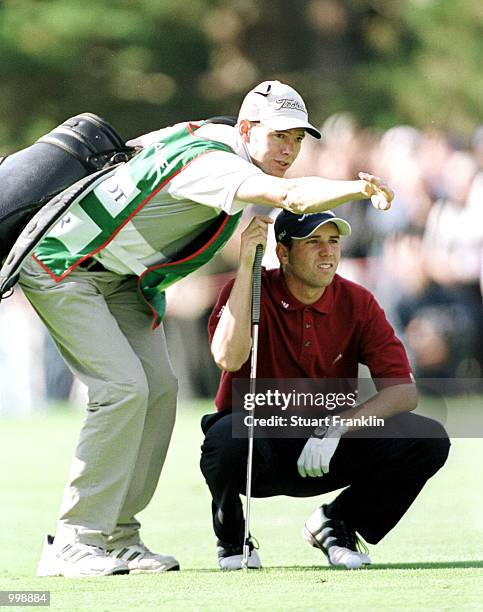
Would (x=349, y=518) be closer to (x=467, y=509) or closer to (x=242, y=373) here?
(x=242, y=373)

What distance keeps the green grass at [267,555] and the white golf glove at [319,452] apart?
0.37m

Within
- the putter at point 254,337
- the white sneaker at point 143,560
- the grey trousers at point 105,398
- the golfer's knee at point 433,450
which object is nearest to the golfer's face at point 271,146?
the putter at point 254,337

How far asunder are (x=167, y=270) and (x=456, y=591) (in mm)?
1714

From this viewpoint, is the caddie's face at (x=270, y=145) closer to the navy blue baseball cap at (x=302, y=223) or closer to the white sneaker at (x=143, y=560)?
the navy blue baseball cap at (x=302, y=223)

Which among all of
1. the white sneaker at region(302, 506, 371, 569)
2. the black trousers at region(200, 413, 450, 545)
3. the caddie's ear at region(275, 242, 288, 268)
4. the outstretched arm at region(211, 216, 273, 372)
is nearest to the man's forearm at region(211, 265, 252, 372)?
the outstretched arm at region(211, 216, 273, 372)

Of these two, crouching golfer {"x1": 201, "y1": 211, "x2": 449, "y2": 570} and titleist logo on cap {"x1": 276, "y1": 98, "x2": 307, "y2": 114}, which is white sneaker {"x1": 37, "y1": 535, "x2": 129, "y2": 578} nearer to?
crouching golfer {"x1": 201, "y1": 211, "x2": 449, "y2": 570}

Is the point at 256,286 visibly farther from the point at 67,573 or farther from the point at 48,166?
the point at 67,573

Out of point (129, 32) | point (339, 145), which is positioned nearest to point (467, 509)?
point (339, 145)

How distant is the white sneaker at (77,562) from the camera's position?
5562mm

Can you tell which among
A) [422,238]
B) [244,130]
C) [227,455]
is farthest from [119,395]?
[422,238]

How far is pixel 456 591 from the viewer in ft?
16.4

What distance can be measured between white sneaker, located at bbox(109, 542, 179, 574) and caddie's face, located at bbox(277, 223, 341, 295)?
3.97ft

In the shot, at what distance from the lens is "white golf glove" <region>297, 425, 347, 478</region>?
230 inches

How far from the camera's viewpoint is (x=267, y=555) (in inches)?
245
